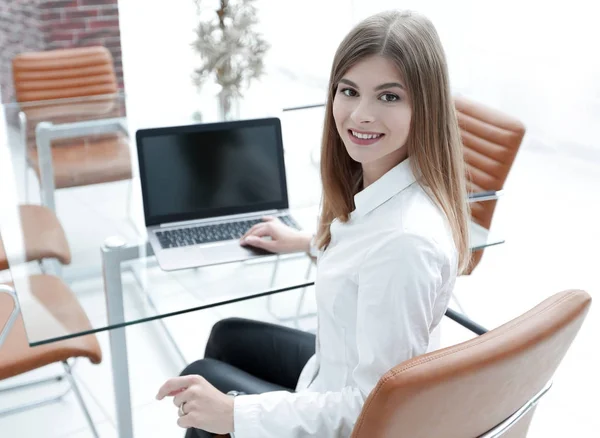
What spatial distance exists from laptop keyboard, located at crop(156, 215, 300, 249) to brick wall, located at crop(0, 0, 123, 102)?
3198 millimetres

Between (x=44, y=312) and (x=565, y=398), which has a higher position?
(x=44, y=312)

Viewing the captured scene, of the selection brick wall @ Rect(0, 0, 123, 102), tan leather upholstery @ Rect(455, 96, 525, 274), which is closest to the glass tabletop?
tan leather upholstery @ Rect(455, 96, 525, 274)

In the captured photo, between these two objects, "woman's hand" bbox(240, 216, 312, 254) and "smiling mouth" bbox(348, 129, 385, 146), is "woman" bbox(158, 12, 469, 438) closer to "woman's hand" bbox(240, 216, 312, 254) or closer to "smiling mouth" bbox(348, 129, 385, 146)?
"smiling mouth" bbox(348, 129, 385, 146)

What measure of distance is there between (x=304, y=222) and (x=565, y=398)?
1255 millimetres

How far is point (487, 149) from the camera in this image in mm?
2498

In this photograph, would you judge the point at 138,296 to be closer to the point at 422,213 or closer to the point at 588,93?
the point at 422,213

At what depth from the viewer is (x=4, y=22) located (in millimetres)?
4703

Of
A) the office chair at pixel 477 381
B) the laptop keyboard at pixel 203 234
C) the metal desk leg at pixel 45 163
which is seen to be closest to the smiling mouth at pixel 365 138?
the office chair at pixel 477 381

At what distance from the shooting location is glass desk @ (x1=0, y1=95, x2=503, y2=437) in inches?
71.3

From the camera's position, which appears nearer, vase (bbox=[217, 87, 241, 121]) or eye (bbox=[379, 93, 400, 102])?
eye (bbox=[379, 93, 400, 102])

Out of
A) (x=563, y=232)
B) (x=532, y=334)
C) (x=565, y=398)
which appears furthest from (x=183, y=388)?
(x=563, y=232)

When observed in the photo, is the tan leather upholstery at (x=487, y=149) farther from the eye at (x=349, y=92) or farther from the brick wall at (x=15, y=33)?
the brick wall at (x=15, y=33)

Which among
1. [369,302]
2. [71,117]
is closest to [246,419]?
[369,302]

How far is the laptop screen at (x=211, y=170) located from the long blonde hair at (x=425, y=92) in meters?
0.72
